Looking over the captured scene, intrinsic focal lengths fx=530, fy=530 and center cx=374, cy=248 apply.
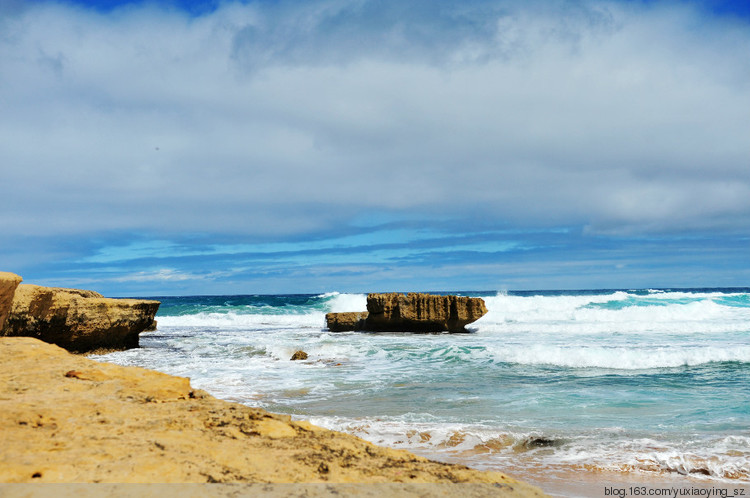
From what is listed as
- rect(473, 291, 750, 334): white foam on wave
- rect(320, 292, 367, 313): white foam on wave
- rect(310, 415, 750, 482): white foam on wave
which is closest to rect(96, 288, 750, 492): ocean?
rect(310, 415, 750, 482): white foam on wave

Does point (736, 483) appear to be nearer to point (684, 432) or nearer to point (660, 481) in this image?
point (660, 481)

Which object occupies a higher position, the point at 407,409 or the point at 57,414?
the point at 57,414

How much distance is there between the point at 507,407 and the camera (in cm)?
774

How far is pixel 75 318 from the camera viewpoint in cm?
1245

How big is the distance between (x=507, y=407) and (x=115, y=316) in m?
10.5

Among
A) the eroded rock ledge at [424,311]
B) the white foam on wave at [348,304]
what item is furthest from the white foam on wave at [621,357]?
the white foam on wave at [348,304]

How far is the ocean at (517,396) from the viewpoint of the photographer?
5336 mm

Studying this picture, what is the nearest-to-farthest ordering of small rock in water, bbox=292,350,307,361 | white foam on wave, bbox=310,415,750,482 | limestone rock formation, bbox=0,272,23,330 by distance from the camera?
white foam on wave, bbox=310,415,750,482 < limestone rock formation, bbox=0,272,23,330 < small rock in water, bbox=292,350,307,361

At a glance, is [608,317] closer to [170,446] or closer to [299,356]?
[299,356]

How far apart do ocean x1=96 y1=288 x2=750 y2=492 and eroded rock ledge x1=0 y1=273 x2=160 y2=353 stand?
2.62ft

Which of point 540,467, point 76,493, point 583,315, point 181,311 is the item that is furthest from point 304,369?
point 181,311

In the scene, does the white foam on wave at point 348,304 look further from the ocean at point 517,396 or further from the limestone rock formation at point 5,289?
the limestone rock formation at point 5,289

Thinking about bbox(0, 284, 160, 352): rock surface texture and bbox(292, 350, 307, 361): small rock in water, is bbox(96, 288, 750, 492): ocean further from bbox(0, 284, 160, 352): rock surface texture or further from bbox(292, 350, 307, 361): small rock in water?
bbox(0, 284, 160, 352): rock surface texture

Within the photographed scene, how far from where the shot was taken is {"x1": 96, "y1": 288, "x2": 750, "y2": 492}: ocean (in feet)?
17.5
